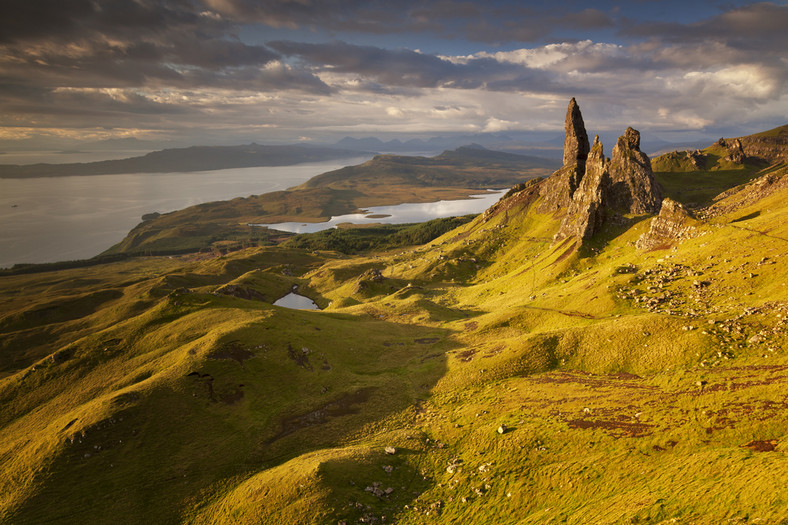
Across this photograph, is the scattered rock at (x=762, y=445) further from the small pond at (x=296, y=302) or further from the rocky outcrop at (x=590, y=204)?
the small pond at (x=296, y=302)

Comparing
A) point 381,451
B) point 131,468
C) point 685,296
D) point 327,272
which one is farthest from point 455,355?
point 327,272

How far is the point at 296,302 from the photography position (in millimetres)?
154625

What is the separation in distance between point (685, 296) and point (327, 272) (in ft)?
469

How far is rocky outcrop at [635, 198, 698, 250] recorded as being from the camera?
78.3 metres

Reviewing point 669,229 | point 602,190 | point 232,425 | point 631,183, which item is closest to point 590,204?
point 602,190

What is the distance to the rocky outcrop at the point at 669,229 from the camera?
78.3 metres

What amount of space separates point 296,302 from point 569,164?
139m

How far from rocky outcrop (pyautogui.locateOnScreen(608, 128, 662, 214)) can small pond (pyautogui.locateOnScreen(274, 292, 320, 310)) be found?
111245mm

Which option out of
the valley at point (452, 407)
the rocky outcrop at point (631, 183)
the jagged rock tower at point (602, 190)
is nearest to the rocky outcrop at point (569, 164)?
the jagged rock tower at point (602, 190)

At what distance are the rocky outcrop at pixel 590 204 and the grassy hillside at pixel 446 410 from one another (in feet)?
77.3

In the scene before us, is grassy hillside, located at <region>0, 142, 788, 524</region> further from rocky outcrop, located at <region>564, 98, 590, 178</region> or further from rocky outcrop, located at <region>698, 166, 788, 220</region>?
rocky outcrop, located at <region>564, 98, 590, 178</region>

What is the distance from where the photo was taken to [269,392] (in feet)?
181

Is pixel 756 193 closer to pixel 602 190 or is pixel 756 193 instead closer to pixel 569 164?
pixel 602 190

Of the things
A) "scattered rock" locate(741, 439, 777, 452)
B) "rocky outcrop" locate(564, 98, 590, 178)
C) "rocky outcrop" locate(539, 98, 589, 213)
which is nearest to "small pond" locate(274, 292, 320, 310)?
"rocky outcrop" locate(539, 98, 589, 213)
